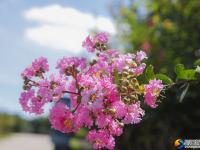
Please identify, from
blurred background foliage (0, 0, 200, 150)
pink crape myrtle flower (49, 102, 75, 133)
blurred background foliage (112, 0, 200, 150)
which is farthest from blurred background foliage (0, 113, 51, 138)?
pink crape myrtle flower (49, 102, 75, 133)

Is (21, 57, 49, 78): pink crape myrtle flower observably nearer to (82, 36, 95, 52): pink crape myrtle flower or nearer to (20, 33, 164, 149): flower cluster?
(20, 33, 164, 149): flower cluster

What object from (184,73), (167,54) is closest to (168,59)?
(167,54)

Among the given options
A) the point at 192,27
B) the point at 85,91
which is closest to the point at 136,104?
the point at 85,91

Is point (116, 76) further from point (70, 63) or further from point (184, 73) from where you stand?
point (184, 73)

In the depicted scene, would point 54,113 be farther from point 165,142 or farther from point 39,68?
point 165,142

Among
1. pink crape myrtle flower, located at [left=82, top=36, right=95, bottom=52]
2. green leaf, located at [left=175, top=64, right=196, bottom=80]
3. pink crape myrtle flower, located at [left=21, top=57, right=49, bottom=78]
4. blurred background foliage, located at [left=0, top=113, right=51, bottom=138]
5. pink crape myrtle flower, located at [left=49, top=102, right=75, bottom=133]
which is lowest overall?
pink crape myrtle flower, located at [left=49, top=102, right=75, bottom=133]

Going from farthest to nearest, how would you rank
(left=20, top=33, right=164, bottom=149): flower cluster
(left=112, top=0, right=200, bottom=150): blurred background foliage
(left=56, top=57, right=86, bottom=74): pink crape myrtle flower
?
(left=112, top=0, right=200, bottom=150): blurred background foliage → (left=56, top=57, right=86, bottom=74): pink crape myrtle flower → (left=20, top=33, right=164, bottom=149): flower cluster
